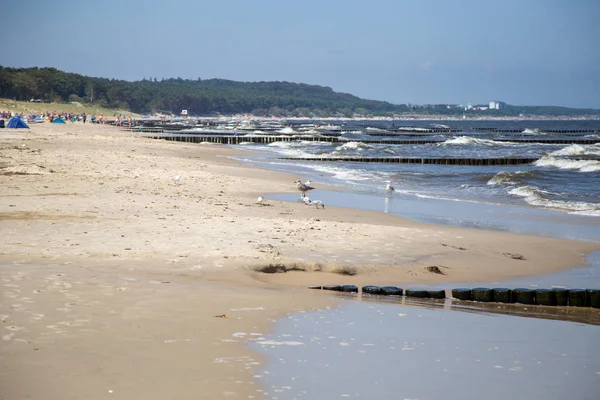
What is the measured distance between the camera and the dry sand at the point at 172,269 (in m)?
5.20

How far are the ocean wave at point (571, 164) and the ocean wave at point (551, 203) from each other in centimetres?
1322

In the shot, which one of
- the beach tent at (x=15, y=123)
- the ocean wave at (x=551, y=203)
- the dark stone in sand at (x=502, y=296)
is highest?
the beach tent at (x=15, y=123)

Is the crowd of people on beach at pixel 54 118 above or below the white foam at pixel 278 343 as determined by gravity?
above

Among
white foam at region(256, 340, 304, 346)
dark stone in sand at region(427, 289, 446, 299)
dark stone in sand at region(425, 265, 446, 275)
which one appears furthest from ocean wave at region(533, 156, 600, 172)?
white foam at region(256, 340, 304, 346)

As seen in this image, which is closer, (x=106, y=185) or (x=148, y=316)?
(x=148, y=316)

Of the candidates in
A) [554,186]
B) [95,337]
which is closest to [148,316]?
[95,337]

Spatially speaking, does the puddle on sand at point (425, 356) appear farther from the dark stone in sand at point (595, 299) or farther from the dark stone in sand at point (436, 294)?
the dark stone in sand at point (595, 299)

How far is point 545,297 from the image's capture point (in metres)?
8.97

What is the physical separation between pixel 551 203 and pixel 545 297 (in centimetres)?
1310

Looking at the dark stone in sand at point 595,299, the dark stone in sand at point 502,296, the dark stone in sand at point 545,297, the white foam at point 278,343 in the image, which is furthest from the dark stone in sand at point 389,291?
the white foam at point 278,343

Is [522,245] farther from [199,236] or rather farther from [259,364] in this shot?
[259,364]

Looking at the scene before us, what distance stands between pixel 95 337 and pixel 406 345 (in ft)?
9.07

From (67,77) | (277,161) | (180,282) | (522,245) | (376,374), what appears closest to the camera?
(376,374)

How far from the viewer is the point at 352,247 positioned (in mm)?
11539
